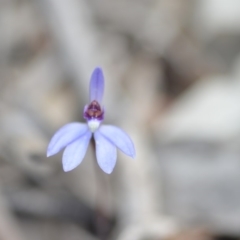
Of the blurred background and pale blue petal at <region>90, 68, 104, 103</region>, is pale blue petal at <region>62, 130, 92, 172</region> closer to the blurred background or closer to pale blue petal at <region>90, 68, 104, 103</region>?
pale blue petal at <region>90, 68, 104, 103</region>

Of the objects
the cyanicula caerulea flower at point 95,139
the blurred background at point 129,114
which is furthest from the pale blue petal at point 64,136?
the blurred background at point 129,114

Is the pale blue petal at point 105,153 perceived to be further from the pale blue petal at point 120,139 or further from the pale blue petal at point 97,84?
the pale blue petal at point 97,84

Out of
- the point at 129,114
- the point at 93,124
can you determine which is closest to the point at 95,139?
the point at 93,124

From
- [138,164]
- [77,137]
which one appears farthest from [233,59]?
[77,137]

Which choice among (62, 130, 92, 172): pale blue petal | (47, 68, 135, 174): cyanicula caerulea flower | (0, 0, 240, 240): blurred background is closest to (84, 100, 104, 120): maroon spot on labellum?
(47, 68, 135, 174): cyanicula caerulea flower

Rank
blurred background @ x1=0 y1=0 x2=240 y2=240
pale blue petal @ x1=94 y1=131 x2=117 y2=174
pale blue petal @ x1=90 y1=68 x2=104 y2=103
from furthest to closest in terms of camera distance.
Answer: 1. blurred background @ x1=0 y1=0 x2=240 y2=240
2. pale blue petal @ x1=90 y1=68 x2=104 y2=103
3. pale blue petal @ x1=94 y1=131 x2=117 y2=174

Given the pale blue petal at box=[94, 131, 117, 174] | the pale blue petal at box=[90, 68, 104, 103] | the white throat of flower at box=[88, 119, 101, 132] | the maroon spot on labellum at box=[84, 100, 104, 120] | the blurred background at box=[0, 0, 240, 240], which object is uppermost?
the blurred background at box=[0, 0, 240, 240]

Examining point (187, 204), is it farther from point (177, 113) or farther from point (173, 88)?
point (173, 88)
